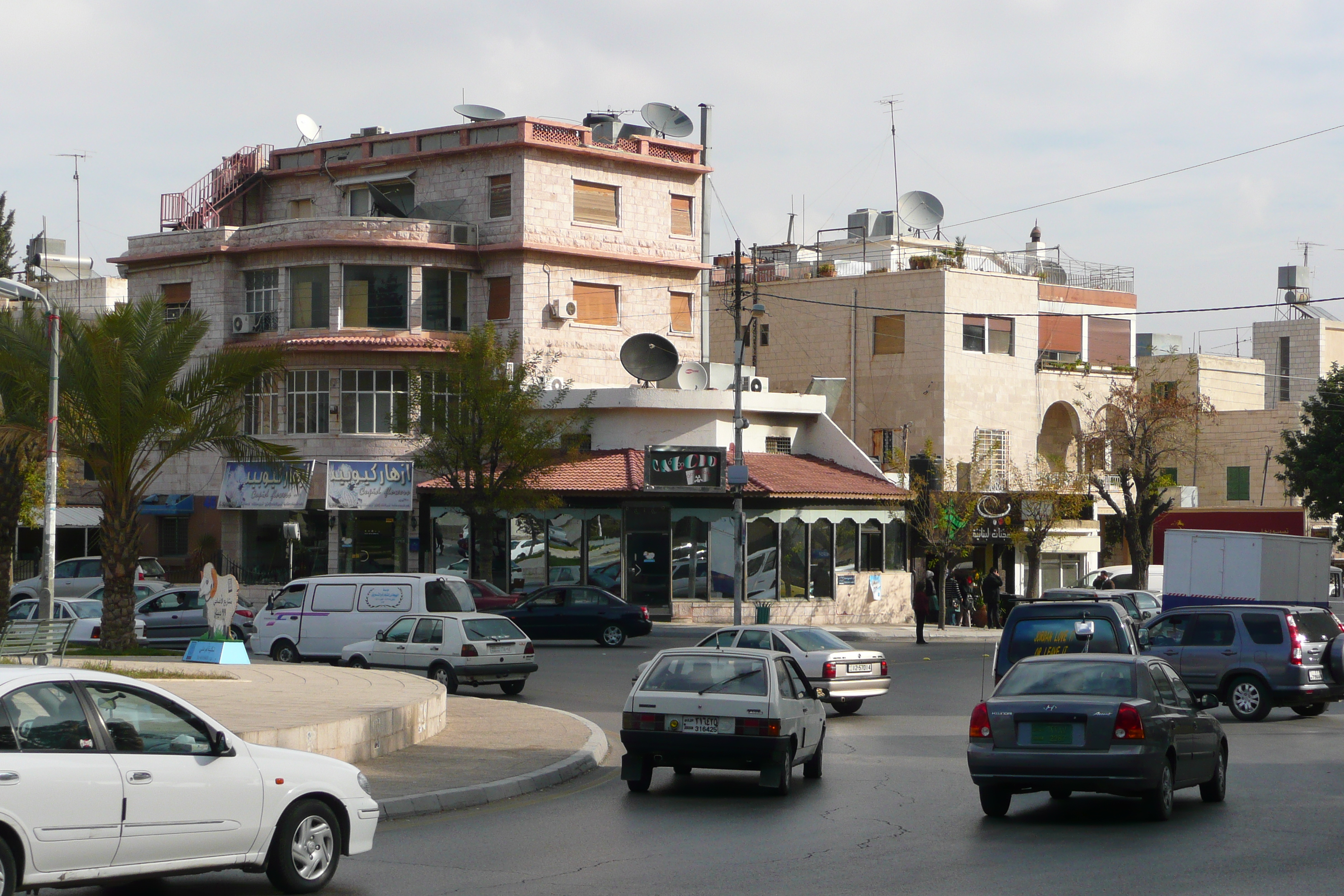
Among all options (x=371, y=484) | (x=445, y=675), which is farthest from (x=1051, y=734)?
(x=371, y=484)

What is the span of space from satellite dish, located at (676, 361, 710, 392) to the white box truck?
1837cm

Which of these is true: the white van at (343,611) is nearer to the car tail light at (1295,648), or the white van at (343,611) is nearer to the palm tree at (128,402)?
the palm tree at (128,402)

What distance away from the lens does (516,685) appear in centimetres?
2431

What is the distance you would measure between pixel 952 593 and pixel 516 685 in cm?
2569

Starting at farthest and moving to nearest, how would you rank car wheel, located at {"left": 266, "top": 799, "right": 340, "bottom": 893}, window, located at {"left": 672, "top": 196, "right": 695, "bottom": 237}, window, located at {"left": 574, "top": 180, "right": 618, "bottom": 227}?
window, located at {"left": 672, "top": 196, "right": 695, "bottom": 237}, window, located at {"left": 574, "top": 180, "right": 618, "bottom": 227}, car wheel, located at {"left": 266, "top": 799, "right": 340, "bottom": 893}

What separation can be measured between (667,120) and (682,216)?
376 centimetres

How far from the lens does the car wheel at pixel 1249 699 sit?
21188 millimetres

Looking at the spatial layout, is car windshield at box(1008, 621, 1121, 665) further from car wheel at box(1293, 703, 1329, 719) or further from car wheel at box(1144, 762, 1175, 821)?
car wheel at box(1144, 762, 1175, 821)

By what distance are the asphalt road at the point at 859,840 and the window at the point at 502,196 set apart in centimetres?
3349

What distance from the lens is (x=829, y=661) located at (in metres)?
21.8

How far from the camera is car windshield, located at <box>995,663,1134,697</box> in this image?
1238cm

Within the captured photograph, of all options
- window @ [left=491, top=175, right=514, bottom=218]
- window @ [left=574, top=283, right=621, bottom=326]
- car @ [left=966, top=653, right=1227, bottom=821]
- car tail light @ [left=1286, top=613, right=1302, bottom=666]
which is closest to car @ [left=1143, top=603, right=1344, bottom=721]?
car tail light @ [left=1286, top=613, right=1302, bottom=666]

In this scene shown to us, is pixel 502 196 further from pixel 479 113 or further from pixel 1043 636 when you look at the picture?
pixel 1043 636

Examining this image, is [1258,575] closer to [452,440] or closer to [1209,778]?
[1209,778]
